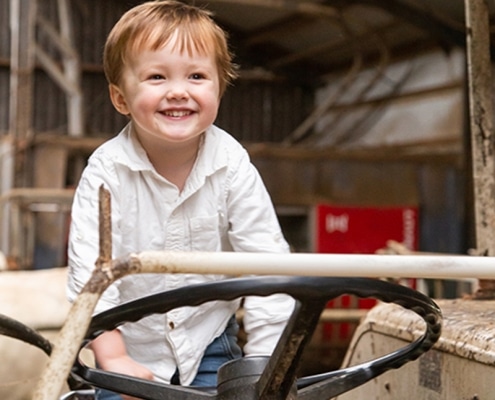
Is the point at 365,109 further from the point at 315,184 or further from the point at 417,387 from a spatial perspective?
the point at 417,387

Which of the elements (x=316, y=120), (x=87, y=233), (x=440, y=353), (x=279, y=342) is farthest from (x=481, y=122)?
(x=316, y=120)

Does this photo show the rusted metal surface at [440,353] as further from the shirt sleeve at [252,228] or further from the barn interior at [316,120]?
the barn interior at [316,120]

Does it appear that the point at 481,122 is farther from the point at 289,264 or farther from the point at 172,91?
the point at 289,264

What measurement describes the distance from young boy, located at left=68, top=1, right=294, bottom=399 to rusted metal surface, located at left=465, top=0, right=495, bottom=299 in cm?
45

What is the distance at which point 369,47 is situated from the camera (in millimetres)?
8492

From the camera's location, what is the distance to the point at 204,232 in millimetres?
1398

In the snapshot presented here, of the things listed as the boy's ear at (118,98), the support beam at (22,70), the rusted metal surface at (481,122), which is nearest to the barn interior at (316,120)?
the support beam at (22,70)

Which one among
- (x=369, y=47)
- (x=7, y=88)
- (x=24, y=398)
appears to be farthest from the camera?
(x=7, y=88)

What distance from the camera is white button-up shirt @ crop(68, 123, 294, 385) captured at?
1357 millimetres

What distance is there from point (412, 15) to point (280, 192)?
5.65 feet

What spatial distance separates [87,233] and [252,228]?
266mm

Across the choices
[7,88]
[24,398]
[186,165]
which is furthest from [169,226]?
[7,88]

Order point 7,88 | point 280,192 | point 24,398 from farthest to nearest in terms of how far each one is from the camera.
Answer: point 7,88
point 280,192
point 24,398

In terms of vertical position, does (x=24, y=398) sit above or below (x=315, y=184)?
below
